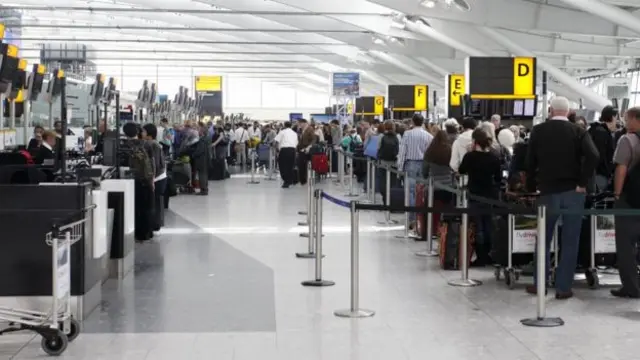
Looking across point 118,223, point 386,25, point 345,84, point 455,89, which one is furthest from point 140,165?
point 345,84

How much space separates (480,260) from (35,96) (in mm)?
8460

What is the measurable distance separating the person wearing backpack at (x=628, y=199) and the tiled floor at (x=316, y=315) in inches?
10.0

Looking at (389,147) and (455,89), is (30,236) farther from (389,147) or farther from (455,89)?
(455,89)

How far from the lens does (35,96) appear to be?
607 inches

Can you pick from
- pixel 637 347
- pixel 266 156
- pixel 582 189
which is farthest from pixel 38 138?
pixel 266 156

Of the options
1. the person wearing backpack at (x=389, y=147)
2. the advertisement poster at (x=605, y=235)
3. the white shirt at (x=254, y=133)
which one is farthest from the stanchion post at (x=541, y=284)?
the white shirt at (x=254, y=133)

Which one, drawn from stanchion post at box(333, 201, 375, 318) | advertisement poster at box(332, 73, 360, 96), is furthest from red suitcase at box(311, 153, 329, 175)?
stanchion post at box(333, 201, 375, 318)

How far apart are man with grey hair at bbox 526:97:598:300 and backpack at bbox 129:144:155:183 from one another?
4944 millimetres

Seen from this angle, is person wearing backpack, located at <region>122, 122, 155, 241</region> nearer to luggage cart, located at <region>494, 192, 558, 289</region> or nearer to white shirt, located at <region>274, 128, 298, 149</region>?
luggage cart, located at <region>494, 192, 558, 289</region>

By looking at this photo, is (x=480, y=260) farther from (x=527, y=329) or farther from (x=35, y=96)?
(x=35, y=96)

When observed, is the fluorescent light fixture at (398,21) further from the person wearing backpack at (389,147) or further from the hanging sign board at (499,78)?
the person wearing backpack at (389,147)

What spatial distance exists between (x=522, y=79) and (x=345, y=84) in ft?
57.5

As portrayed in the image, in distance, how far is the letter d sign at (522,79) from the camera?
1719 cm

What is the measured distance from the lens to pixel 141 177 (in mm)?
11273
